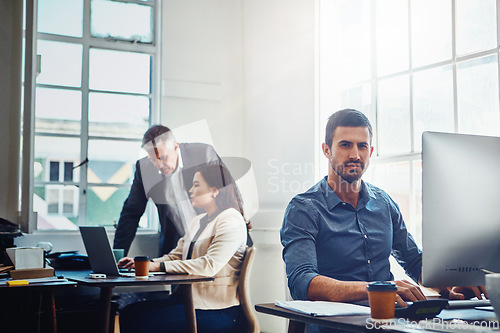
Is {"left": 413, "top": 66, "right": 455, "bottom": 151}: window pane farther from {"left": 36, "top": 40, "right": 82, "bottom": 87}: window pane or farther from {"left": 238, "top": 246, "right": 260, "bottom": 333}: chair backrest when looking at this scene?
{"left": 36, "top": 40, "right": 82, "bottom": 87}: window pane

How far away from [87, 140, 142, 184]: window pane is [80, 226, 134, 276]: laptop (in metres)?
1.54

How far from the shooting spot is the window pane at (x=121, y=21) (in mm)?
4643

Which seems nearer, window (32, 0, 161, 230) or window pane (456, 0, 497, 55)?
window pane (456, 0, 497, 55)

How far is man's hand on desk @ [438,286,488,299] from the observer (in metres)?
1.79

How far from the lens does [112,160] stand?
4.60m

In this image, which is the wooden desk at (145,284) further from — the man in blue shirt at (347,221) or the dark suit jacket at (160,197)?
the dark suit jacket at (160,197)

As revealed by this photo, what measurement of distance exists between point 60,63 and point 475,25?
3.04 metres

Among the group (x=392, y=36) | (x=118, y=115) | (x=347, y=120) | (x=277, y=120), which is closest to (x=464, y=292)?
(x=347, y=120)

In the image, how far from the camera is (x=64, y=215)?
175 inches

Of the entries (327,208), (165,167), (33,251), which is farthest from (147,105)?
(327,208)

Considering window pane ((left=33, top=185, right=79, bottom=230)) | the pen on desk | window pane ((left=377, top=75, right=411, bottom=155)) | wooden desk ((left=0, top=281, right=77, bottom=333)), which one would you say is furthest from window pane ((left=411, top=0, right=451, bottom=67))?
window pane ((left=33, top=185, right=79, bottom=230))

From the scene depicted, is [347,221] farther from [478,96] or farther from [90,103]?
[90,103]

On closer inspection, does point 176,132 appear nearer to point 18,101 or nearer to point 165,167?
point 165,167

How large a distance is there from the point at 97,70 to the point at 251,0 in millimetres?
1364
